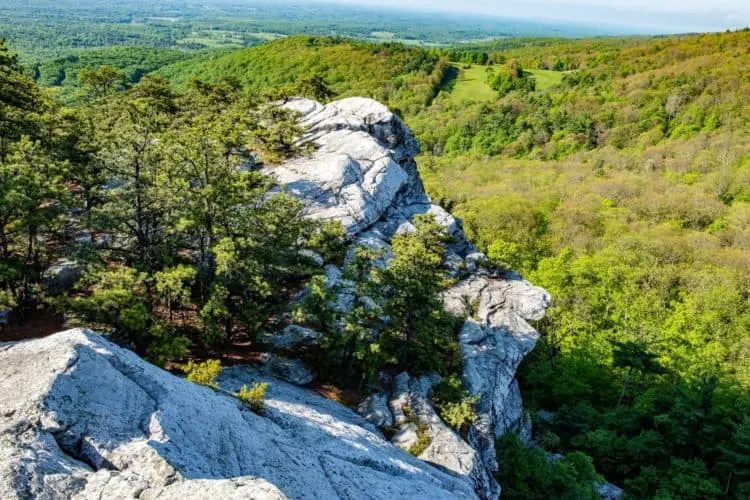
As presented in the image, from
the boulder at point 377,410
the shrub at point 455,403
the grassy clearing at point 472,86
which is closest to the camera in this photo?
the boulder at point 377,410

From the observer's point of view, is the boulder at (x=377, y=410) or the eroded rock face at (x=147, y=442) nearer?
the eroded rock face at (x=147, y=442)

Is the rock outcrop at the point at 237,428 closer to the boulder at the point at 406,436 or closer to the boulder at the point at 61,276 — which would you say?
the boulder at the point at 406,436

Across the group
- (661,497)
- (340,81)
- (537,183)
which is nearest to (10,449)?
(661,497)

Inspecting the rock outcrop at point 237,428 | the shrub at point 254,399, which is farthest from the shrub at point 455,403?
the shrub at point 254,399

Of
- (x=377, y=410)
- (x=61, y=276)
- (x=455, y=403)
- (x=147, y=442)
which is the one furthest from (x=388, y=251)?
(x=147, y=442)

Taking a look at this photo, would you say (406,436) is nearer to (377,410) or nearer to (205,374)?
(377,410)

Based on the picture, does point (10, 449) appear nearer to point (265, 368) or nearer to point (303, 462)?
point (303, 462)

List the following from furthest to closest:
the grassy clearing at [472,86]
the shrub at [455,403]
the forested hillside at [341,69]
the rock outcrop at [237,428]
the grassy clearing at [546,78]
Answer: the grassy clearing at [546,78], the grassy clearing at [472,86], the forested hillside at [341,69], the shrub at [455,403], the rock outcrop at [237,428]
